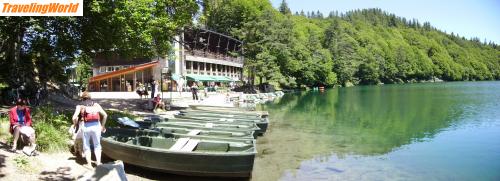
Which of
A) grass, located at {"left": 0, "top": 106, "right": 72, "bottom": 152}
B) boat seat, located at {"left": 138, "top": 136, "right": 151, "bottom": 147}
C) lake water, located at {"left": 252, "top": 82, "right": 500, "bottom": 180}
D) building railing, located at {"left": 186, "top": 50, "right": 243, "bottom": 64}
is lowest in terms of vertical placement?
lake water, located at {"left": 252, "top": 82, "right": 500, "bottom": 180}

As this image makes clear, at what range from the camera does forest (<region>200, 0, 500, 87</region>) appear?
70688mm

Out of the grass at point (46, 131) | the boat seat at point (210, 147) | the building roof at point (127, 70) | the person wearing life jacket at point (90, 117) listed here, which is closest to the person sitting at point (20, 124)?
the grass at point (46, 131)

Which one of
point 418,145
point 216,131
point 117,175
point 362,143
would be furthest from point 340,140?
point 117,175

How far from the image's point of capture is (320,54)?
99.3 meters

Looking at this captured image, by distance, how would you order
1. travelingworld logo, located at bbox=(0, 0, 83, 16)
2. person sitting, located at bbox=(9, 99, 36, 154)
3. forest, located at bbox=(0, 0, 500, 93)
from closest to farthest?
person sitting, located at bbox=(9, 99, 36, 154) < travelingworld logo, located at bbox=(0, 0, 83, 16) < forest, located at bbox=(0, 0, 500, 93)

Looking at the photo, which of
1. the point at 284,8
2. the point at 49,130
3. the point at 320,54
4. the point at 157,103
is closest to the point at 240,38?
the point at 320,54

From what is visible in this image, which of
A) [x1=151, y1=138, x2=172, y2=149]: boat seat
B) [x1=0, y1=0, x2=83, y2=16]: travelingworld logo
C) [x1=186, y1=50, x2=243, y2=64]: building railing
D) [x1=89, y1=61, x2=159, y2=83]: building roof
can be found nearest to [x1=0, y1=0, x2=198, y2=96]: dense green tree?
[x1=0, y1=0, x2=83, y2=16]: travelingworld logo

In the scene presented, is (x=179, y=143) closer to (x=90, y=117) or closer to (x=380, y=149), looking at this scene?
(x=90, y=117)

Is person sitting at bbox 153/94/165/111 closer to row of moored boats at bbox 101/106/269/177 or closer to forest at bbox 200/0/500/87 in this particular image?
forest at bbox 200/0/500/87

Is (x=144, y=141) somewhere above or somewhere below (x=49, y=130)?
below

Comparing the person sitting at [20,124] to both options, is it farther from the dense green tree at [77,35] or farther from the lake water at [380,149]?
the dense green tree at [77,35]

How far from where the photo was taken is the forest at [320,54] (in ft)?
232

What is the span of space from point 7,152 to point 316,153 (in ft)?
38.8

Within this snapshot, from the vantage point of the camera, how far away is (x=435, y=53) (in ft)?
607
